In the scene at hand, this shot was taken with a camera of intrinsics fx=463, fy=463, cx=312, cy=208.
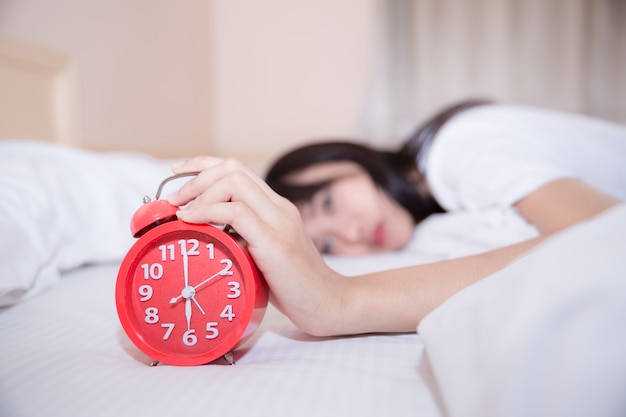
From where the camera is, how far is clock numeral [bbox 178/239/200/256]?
0.56 meters

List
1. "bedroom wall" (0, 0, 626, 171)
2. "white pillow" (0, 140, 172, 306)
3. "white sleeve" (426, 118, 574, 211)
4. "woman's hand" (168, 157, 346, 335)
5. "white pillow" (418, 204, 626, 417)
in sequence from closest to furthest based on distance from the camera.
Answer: "white pillow" (418, 204, 626, 417) < "woman's hand" (168, 157, 346, 335) < "white pillow" (0, 140, 172, 306) < "white sleeve" (426, 118, 574, 211) < "bedroom wall" (0, 0, 626, 171)

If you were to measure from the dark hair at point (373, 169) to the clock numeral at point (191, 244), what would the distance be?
2.66ft

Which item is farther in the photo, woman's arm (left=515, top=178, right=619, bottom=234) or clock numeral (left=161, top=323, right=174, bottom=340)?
woman's arm (left=515, top=178, right=619, bottom=234)

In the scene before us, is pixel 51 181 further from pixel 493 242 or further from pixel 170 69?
pixel 170 69

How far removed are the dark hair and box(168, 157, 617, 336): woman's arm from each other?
0.75 metres

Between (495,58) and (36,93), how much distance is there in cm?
203

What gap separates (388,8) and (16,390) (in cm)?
237

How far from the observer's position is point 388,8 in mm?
2381

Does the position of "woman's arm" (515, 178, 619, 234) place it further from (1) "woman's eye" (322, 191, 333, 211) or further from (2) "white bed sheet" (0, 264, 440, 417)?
(1) "woman's eye" (322, 191, 333, 211)

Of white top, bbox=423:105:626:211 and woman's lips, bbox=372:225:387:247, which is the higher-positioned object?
white top, bbox=423:105:626:211

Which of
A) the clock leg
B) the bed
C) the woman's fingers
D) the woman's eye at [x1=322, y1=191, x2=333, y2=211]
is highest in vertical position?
the woman's fingers

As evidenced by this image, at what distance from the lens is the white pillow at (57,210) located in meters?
0.78

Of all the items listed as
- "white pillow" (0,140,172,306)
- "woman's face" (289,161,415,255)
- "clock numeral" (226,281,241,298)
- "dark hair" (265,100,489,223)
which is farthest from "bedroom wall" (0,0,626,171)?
"clock numeral" (226,281,241,298)

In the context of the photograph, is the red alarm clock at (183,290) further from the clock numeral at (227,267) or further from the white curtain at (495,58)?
the white curtain at (495,58)
